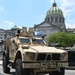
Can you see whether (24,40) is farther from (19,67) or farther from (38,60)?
(38,60)

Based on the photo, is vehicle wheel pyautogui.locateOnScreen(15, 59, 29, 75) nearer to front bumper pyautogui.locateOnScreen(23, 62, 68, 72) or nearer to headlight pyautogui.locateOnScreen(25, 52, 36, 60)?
front bumper pyautogui.locateOnScreen(23, 62, 68, 72)

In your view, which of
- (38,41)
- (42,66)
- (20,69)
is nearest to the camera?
(42,66)

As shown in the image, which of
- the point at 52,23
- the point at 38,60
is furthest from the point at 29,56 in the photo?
the point at 52,23

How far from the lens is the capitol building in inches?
6560

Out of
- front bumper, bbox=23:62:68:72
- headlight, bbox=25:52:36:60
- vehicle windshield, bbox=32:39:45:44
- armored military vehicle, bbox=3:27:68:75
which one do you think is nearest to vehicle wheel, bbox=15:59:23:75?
armored military vehicle, bbox=3:27:68:75

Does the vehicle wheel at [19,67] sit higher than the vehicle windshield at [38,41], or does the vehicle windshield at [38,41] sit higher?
the vehicle windshield at [38,41]

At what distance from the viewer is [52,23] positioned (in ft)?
561

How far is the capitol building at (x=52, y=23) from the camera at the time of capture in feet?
547

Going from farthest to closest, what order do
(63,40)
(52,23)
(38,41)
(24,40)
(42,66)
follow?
(52,23)
(63,40)
(38,41)
(24,40)
(42,66)

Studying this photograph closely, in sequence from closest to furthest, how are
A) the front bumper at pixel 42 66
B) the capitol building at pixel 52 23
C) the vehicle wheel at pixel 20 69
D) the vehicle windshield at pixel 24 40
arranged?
1. the front bumper at pixel 42 66
2. the vehicle wheel at pixel 20 69
3. the vehicle windshield at pixel 24 40
4. the capitol building at pixel 52 23

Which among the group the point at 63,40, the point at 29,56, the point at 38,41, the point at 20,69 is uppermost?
the point at 63,40

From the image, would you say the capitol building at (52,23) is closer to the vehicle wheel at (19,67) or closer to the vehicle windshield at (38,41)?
the vehicle windshield at (38,41)

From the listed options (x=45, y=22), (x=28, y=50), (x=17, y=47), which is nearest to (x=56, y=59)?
(x=28, y=50)

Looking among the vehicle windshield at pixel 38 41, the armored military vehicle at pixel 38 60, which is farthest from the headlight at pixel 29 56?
the vehicle windshield at pixel 38 41
